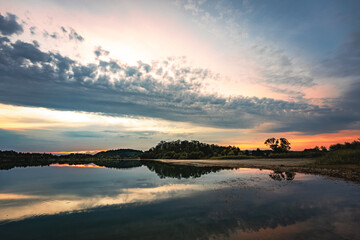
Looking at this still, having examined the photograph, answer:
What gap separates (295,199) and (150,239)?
14.0 m

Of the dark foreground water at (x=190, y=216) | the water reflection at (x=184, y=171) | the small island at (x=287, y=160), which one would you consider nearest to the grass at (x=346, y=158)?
the small island at (x=287, y=160)

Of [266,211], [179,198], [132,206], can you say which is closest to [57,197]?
[132,206]

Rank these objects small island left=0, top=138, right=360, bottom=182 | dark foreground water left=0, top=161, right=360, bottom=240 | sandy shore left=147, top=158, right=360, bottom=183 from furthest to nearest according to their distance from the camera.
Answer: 1. small island left=0, top=138, right=360, bottom=182
2. sandy shore left=147, top=158, right=360, bottom=183
3. dark foreground water left=0, top=161, right=360, bottom=240

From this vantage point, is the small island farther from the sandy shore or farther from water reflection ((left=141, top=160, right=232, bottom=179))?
A: water reflection ((left=141, top=160, right=232, bottom=179))

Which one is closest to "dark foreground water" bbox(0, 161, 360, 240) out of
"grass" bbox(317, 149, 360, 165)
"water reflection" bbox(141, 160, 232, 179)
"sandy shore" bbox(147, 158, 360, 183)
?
"sandy shore" bbox(147, 158, 360, 183)

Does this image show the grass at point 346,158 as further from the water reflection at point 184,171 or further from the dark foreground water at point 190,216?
the dark foreground water at point 190,216

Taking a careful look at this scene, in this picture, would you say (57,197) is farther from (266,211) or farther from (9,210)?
(266,211)

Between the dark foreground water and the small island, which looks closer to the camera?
the dark foreground water

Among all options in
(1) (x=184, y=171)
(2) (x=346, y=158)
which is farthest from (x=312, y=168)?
(1) (x=184, y=171)

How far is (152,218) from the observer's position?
1224cm

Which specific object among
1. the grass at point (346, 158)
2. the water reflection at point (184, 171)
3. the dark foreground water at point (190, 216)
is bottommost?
the water reflection at point (184, 171)

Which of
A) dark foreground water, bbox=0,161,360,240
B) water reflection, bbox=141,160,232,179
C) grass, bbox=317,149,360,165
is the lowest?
water reflection, bbox=141,160,232,179

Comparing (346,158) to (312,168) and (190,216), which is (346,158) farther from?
(190,216)

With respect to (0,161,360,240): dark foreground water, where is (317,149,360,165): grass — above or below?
above
